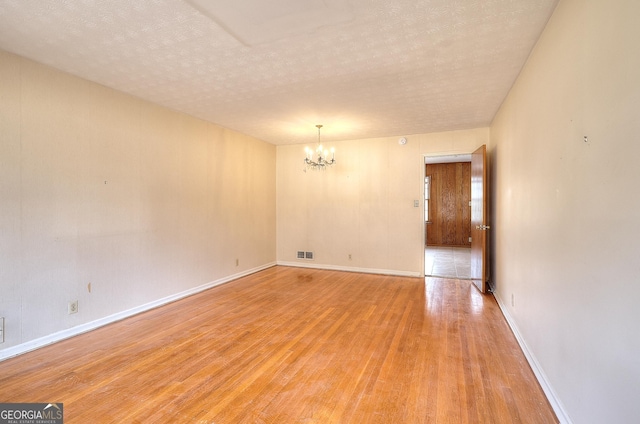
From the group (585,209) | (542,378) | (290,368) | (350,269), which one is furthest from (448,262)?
(585,209)

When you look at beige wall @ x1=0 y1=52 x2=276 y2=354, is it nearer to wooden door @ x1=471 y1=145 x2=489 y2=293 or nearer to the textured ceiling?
the textured ceiling

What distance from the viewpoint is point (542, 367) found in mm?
2162

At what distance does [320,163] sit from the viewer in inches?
197

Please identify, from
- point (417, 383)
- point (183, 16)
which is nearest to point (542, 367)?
point (417, 383)

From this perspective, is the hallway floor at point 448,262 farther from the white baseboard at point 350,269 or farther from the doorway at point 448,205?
the white baseboard at point 350,269

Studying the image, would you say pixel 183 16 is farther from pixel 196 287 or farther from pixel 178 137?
pixel 196 287

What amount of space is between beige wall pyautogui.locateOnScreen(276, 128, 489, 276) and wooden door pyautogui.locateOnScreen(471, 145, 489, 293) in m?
0.65

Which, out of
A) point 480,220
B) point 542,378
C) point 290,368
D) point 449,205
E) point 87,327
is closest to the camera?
point 542,378

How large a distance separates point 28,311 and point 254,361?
2.14 meters

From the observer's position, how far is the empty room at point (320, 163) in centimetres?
156

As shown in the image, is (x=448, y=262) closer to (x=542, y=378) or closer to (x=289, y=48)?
(x=542, y=378)

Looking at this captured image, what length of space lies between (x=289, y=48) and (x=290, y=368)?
2.65 m

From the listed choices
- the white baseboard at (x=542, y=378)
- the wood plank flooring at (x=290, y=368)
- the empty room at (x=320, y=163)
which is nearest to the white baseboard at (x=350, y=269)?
the empty room at (x=320, y=163)

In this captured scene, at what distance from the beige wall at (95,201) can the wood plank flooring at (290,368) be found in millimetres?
427
